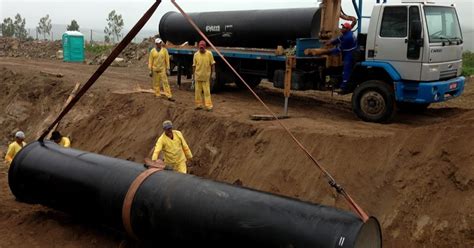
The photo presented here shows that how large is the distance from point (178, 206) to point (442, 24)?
7711mm

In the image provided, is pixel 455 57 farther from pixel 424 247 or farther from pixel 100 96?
pixel 100 96

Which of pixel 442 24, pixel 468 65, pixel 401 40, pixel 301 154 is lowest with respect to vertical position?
pixel 301 154

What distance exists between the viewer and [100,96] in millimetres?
15875

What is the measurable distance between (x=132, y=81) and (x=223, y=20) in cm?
515

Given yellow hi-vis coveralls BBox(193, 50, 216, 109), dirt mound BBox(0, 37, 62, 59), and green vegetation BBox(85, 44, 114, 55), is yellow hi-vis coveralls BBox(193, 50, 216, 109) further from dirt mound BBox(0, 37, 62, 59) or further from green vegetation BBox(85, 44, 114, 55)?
dirt mound BBox(0, 37, 62, 59)

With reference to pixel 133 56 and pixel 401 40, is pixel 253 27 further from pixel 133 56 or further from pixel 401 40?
pixel 133 56

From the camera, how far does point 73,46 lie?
28.0m

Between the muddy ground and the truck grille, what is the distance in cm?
108

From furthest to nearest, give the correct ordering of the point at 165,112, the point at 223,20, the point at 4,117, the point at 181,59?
the point at 4,117
the point at 181,59
the point at 223,20
the point at 165,112

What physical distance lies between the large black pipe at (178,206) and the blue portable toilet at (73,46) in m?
21.4

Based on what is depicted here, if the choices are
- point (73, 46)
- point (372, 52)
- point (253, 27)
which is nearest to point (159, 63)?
point (253, 27)

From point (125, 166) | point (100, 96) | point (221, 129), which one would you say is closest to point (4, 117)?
point (100, 96)

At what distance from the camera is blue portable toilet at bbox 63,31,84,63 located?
1093 inches

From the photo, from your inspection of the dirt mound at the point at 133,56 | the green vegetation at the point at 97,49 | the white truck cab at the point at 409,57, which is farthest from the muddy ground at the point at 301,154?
the green vegetation at the point at 97,49
